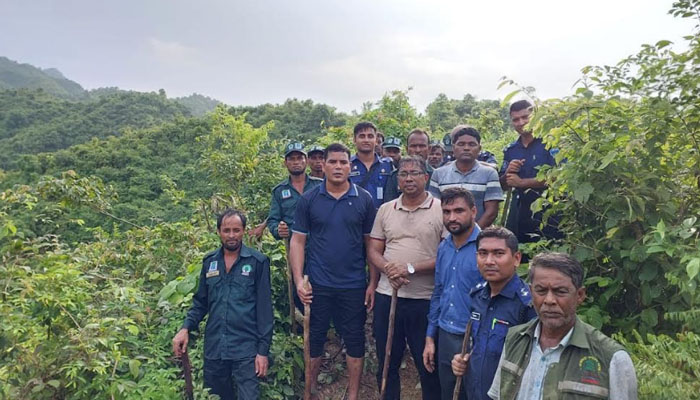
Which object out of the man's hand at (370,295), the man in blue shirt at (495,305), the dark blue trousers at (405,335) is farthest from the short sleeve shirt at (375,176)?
the man in blue shirt at (495,305)

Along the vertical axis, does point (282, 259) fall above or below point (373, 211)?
below

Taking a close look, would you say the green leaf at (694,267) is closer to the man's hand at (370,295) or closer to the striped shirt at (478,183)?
the striped shirt at (478,183)

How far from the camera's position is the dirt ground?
4.86 metres

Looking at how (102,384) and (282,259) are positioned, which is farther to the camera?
(282,259)

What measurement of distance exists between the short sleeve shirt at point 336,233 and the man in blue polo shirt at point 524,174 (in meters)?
1.51

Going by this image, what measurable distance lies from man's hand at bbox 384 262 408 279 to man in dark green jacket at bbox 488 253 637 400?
4.47ft

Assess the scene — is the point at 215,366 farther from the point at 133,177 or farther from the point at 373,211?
the point at 133,177

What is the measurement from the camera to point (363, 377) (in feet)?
16.8

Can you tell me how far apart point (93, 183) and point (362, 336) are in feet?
16.1

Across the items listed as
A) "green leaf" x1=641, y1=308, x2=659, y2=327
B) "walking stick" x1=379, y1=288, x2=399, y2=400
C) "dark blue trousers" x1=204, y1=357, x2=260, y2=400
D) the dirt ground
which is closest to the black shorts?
"walking stick" x1=379, y1=288, x2=399, y2=400

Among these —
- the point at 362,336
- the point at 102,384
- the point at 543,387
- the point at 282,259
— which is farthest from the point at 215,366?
the point at 543,387

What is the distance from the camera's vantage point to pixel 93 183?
687 centimetres

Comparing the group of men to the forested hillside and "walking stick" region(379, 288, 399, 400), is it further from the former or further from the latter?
the forested hillside

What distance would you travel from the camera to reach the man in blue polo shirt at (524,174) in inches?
179
